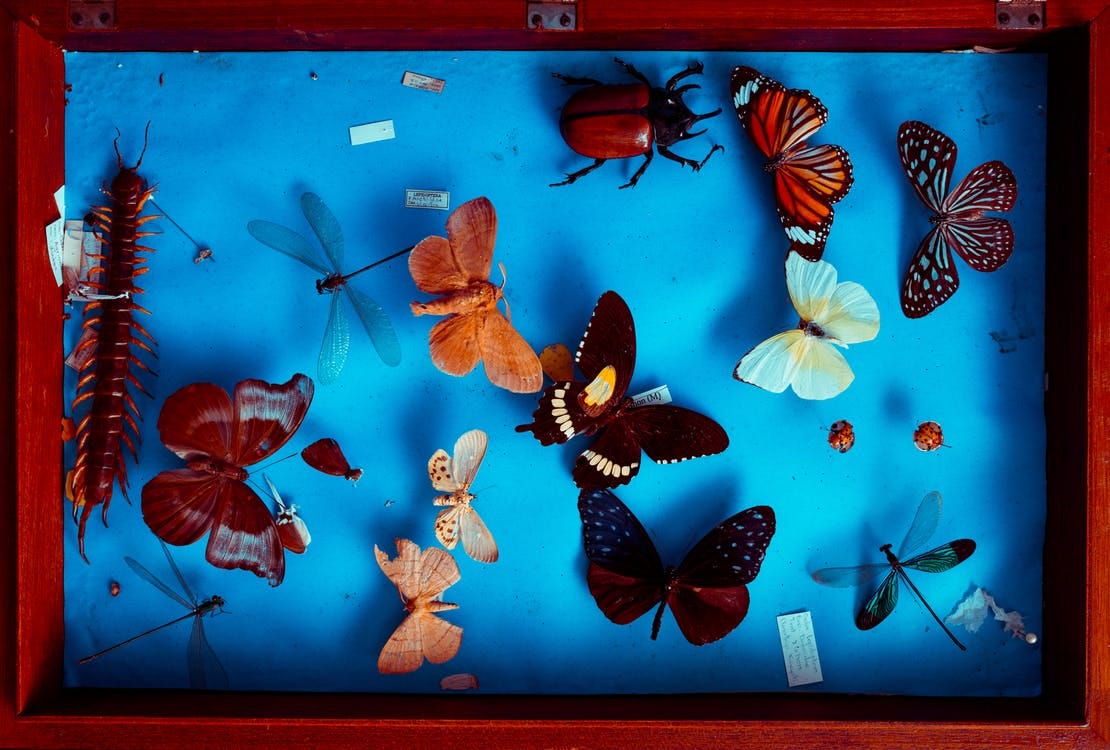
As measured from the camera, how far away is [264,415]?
148 centimetres

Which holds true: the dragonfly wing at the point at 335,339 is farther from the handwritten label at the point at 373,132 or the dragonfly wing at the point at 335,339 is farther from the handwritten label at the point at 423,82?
the handwritten label at the point at 423,82

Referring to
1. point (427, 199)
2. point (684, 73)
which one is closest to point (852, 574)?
point (684, 73)

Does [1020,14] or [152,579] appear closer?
[1020,14]

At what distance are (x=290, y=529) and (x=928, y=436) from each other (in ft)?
4.65

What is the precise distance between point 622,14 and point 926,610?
56.9 inches

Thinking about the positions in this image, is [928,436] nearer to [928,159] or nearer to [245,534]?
[928,159]

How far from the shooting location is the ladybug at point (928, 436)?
154 centimetres

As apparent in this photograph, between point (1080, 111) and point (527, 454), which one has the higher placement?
point (1080, 111)

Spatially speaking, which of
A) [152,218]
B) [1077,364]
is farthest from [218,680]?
[1077,364]

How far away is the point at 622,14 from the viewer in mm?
1435

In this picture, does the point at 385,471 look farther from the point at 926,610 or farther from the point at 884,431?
the point at 926,610

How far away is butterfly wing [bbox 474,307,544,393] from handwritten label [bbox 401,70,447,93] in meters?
0.51

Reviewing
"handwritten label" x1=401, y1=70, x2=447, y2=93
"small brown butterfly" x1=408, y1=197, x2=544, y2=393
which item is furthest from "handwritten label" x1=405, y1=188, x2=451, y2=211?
"handwritten label" x1=401, y1=70, x2=447, y2=93

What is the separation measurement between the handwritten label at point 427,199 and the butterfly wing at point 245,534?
71 centimetres
